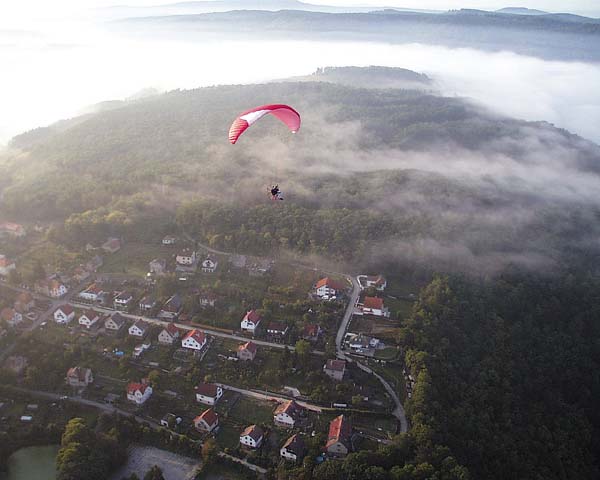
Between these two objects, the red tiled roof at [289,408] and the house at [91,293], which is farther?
the house at [91,293]

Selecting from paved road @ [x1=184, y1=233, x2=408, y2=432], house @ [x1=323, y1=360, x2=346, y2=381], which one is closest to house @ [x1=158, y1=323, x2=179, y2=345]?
house @ [x1=323, y1=360, x2=346, y2=381]

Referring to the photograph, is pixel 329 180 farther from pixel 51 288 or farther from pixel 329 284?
pixel 51 288

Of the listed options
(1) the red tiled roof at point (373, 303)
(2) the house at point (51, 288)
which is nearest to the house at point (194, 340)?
(2) the house at point (51, 288)

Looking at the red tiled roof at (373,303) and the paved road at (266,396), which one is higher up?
the red tiled roof at (373,303)

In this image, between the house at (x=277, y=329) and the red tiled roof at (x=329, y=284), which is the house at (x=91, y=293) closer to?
the house at (x=277, y=329)

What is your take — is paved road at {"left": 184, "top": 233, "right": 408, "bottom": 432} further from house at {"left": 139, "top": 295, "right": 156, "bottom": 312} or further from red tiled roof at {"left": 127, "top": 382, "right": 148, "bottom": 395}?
red tiled roof at {"left": 127, "top": 382, "right": 148, "bottom": 395}

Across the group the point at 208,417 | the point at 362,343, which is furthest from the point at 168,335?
the point at 362,343

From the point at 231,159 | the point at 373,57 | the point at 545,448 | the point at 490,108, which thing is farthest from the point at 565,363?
the point at 373,57

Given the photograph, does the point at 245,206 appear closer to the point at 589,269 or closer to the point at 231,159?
the point at 231,159
